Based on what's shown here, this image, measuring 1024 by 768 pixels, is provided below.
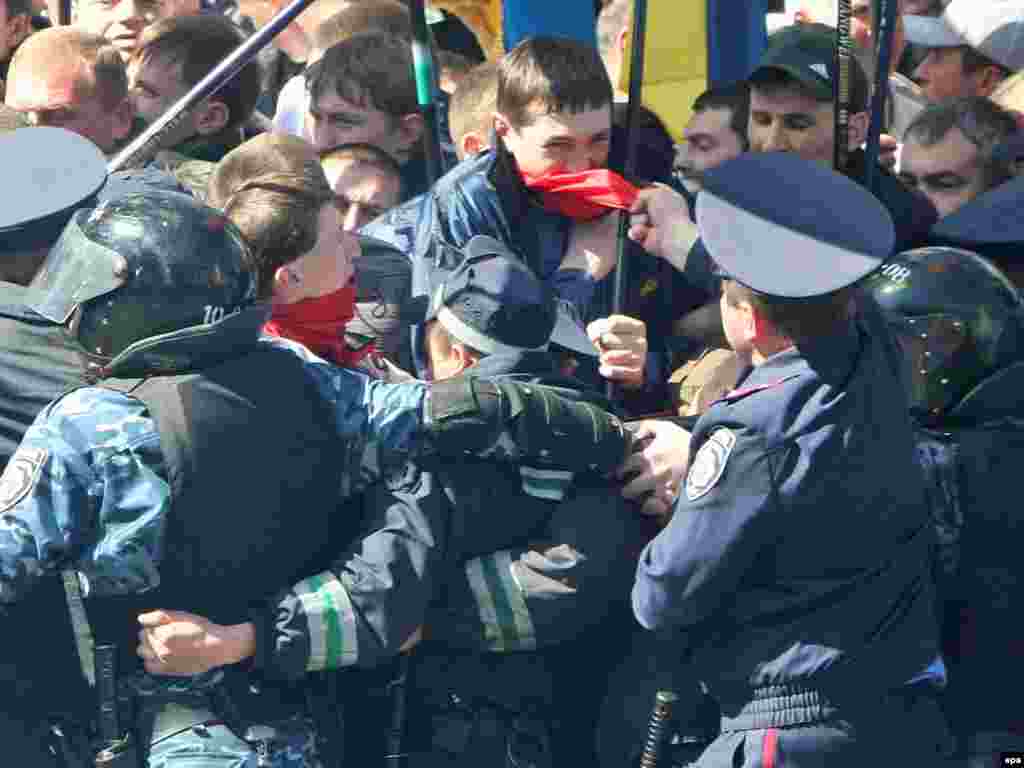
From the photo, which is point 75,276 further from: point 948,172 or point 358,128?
point 948,172

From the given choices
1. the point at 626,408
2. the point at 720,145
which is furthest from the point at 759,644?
the point at 720,145

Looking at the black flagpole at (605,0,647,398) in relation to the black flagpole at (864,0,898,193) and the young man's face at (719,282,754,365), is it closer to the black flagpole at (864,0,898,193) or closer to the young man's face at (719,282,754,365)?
the black flagpole at (864,0,898,193)

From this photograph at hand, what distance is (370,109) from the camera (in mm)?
5855

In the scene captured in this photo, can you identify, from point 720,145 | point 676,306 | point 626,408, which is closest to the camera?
point 626,408

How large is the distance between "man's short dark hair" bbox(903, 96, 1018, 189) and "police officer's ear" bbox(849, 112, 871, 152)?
0.12 metres

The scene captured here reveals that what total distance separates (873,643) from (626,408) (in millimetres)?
1142

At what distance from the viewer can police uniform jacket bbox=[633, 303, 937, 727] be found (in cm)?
358

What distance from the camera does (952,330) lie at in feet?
13.2

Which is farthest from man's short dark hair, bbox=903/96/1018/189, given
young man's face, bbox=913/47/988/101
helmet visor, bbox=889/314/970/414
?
young man's face, bbox=913/47/988/101

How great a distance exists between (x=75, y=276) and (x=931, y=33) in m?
3.98

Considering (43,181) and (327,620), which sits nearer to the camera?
(327,620)

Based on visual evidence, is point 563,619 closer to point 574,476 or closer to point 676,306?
point 574,476

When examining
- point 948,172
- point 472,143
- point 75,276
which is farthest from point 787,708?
point 472,143

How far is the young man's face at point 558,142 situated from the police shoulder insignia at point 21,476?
1.75 meters
